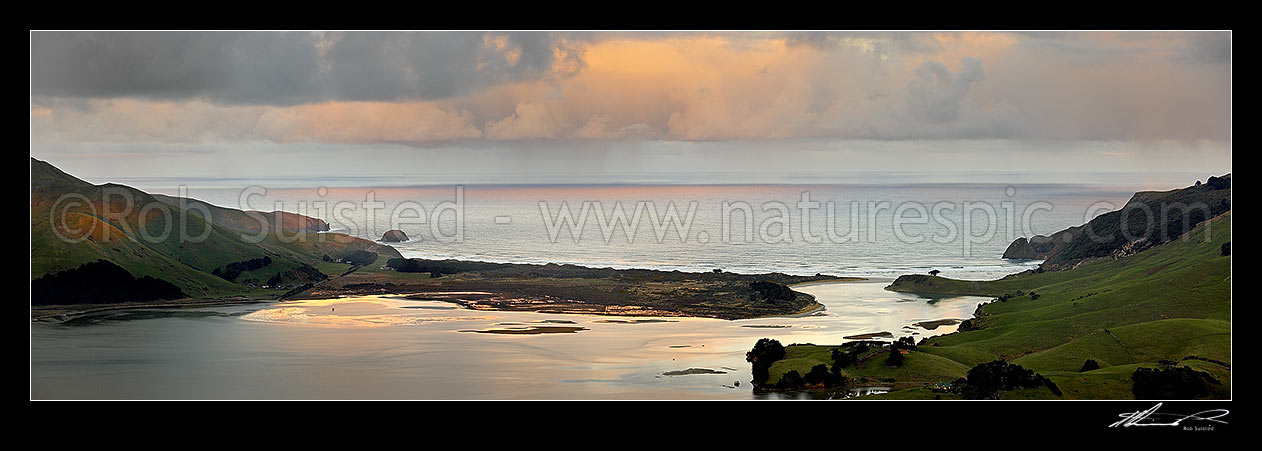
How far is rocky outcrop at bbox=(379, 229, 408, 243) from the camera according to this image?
1508 inches

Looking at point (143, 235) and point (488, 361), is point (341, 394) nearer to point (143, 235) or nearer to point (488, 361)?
point (488, 361)

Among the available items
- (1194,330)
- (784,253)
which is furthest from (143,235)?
(1194,330)

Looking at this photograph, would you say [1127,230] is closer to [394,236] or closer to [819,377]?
[819,377]

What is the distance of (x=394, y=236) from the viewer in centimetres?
3884

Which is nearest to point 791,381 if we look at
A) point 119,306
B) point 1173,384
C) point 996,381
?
point 996,381

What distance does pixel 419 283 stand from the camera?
3666 cm

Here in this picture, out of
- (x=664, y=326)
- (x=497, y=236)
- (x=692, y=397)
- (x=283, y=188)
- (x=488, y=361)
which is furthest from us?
(x=497, y=236)

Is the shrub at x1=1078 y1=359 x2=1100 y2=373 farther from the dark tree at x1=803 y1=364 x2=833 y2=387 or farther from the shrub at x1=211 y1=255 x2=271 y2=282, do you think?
the shrub at x1=211 y1=255 x2=271 y2=282

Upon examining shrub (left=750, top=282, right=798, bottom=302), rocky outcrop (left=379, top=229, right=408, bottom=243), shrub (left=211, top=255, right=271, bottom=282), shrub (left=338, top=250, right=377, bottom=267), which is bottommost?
shrub (left=750, top=282, right=798, bottom=302)

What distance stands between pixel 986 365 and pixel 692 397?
728cm

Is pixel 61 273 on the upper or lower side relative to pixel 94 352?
upper
